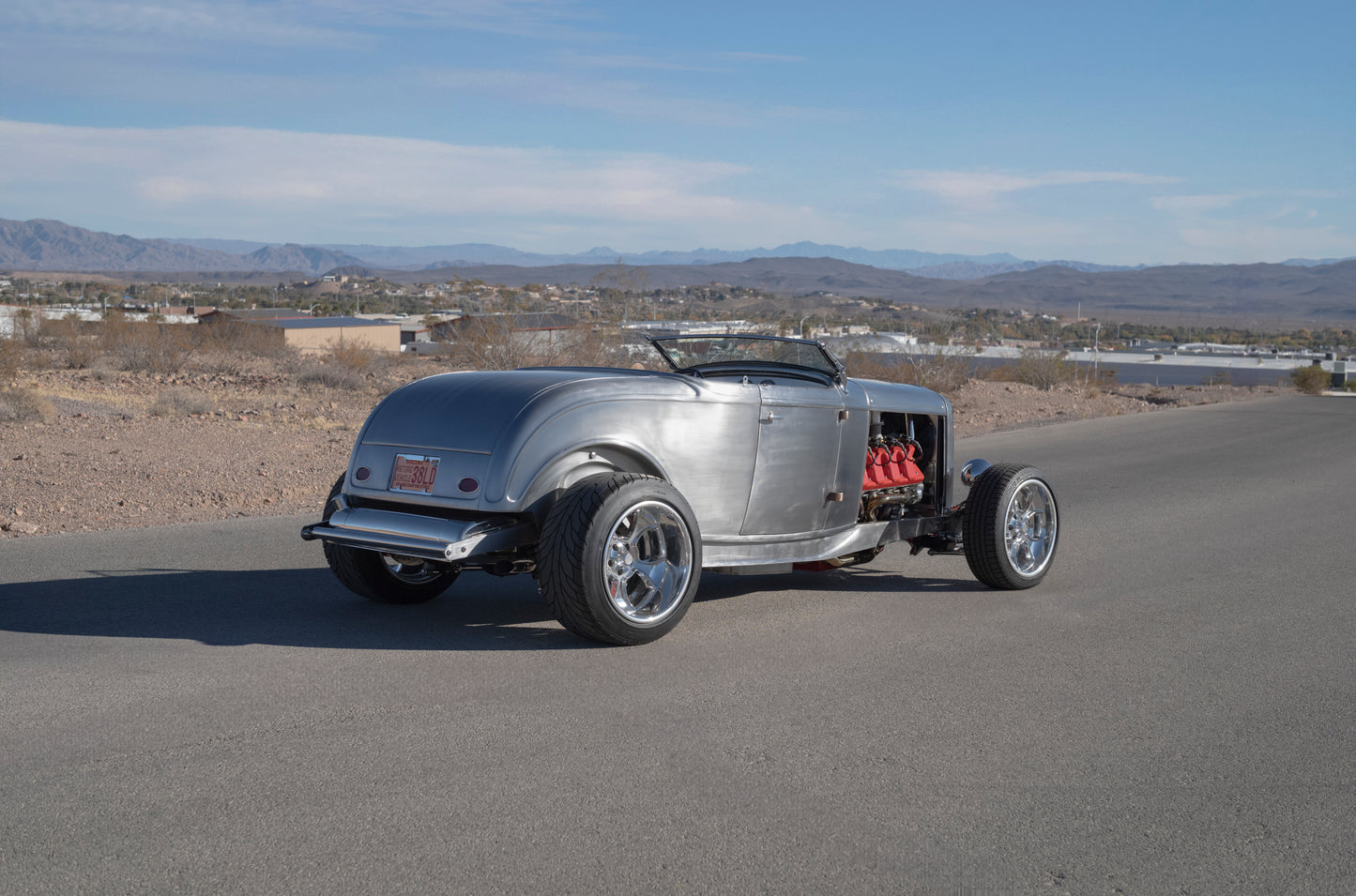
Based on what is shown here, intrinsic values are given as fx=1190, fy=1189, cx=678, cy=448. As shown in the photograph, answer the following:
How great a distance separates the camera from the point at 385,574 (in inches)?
259

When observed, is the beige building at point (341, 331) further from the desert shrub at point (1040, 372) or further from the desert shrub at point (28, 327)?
the desert shrub at point (1040, 372)

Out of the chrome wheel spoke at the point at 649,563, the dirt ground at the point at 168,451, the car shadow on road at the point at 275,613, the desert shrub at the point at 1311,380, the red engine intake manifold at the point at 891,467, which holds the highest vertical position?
the desert shrub at the point at 1311,380

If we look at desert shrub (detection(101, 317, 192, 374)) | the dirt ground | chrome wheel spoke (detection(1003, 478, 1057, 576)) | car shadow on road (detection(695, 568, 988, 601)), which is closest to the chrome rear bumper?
car shadow on road (detection(695, 568, 988, 601))

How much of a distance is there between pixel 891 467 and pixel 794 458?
1143mm

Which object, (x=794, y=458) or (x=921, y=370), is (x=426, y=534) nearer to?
(x=794, y=458)

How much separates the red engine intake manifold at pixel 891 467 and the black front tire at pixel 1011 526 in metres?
0.43

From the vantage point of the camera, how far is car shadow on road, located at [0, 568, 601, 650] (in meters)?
5.98

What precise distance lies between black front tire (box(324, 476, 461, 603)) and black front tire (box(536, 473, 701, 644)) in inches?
43.0

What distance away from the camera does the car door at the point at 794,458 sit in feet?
21.5

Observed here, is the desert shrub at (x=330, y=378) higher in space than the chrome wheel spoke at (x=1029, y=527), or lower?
lower

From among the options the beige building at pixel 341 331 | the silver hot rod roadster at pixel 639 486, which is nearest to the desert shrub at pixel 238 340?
the beige building at pixel 341 331

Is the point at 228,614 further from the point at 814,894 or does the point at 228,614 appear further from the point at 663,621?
the point at 814,894

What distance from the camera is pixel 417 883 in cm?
335

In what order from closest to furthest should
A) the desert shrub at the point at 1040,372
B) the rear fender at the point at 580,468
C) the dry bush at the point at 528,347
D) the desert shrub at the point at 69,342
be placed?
the rear fender at the point at 580,468 < the dry bush at the point at 528,347 < the desert shrub at the point at 69,342 < the desert shrub at the point at 1040,372
